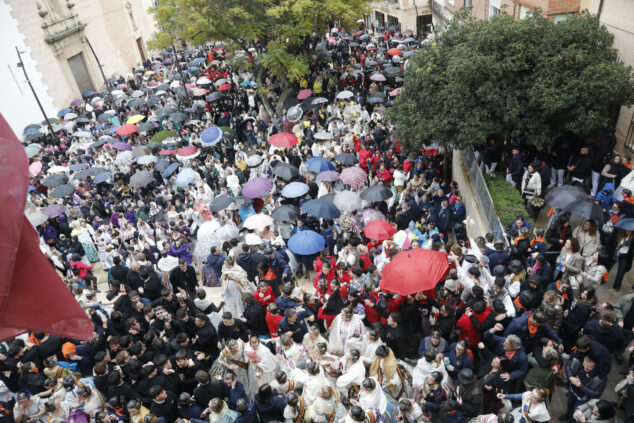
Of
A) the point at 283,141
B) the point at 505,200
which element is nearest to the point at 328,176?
the point at 283,141

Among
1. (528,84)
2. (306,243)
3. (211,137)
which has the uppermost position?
(528,84)

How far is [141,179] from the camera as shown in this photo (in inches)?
572

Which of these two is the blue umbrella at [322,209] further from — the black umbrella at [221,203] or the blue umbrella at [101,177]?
the blue umbrella at [101,177]

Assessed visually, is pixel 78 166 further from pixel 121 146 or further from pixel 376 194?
pixel 376 194

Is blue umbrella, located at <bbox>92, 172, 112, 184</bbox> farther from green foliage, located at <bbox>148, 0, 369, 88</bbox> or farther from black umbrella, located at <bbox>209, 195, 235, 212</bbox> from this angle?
green foliage, located at <bbox>148, 0, 369, 88</bbox>

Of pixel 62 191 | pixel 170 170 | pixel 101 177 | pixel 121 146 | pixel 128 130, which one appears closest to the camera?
pixel 62 191

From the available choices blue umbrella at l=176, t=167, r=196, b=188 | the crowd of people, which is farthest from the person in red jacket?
blue umbrella at l=176, t=167, r=196, b=188

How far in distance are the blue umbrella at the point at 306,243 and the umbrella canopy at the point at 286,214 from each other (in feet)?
3.61

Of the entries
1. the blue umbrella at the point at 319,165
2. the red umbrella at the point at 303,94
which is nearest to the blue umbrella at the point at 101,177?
the blue umbrella at the point at 319,165

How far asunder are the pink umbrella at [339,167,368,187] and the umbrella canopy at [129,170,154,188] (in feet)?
21.5

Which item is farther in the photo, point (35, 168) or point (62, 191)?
point (35, 168)

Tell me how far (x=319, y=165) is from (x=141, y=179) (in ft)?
19.5

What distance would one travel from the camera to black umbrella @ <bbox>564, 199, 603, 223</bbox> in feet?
25.8

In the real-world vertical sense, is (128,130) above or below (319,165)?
below
